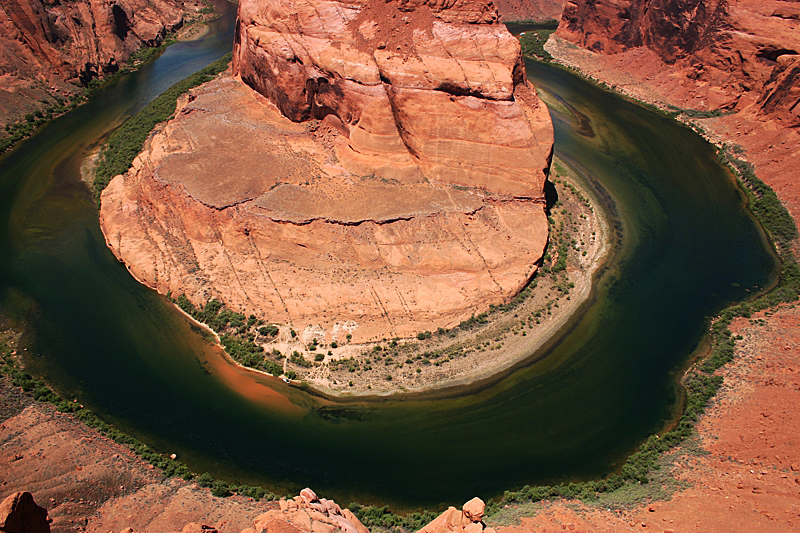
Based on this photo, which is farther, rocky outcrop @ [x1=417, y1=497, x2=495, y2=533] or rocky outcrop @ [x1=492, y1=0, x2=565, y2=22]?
rocky outcrop @ [x1=492, y1=0, x2=565, y2=22]

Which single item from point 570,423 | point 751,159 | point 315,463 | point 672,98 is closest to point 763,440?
point 570,423

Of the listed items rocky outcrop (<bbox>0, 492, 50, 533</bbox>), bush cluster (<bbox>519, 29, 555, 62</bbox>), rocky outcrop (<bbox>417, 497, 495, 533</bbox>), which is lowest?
rocky outcrop (<bbox>417, 497, 495, 533</bbox>)

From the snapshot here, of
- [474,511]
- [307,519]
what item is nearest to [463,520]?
[474,511]

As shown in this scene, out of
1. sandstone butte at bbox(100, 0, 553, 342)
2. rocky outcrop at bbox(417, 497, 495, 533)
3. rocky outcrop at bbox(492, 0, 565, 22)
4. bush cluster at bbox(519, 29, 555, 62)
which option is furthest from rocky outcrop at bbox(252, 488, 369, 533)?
rocky outcrop at bbox(492, 0, 565, 22)

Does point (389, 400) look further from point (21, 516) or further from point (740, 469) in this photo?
point (21, 516)

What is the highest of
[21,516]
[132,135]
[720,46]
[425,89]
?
[425,89]

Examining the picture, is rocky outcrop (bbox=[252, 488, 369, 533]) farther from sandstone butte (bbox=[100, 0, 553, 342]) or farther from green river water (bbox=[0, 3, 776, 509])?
sandstone butte (bbox=[100, 0, 553, 342])

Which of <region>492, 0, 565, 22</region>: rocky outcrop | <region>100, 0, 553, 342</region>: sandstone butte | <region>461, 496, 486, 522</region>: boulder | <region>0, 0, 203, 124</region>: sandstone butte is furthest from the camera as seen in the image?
<region>492, 0, 565, 22</region>: rocky outcrop
